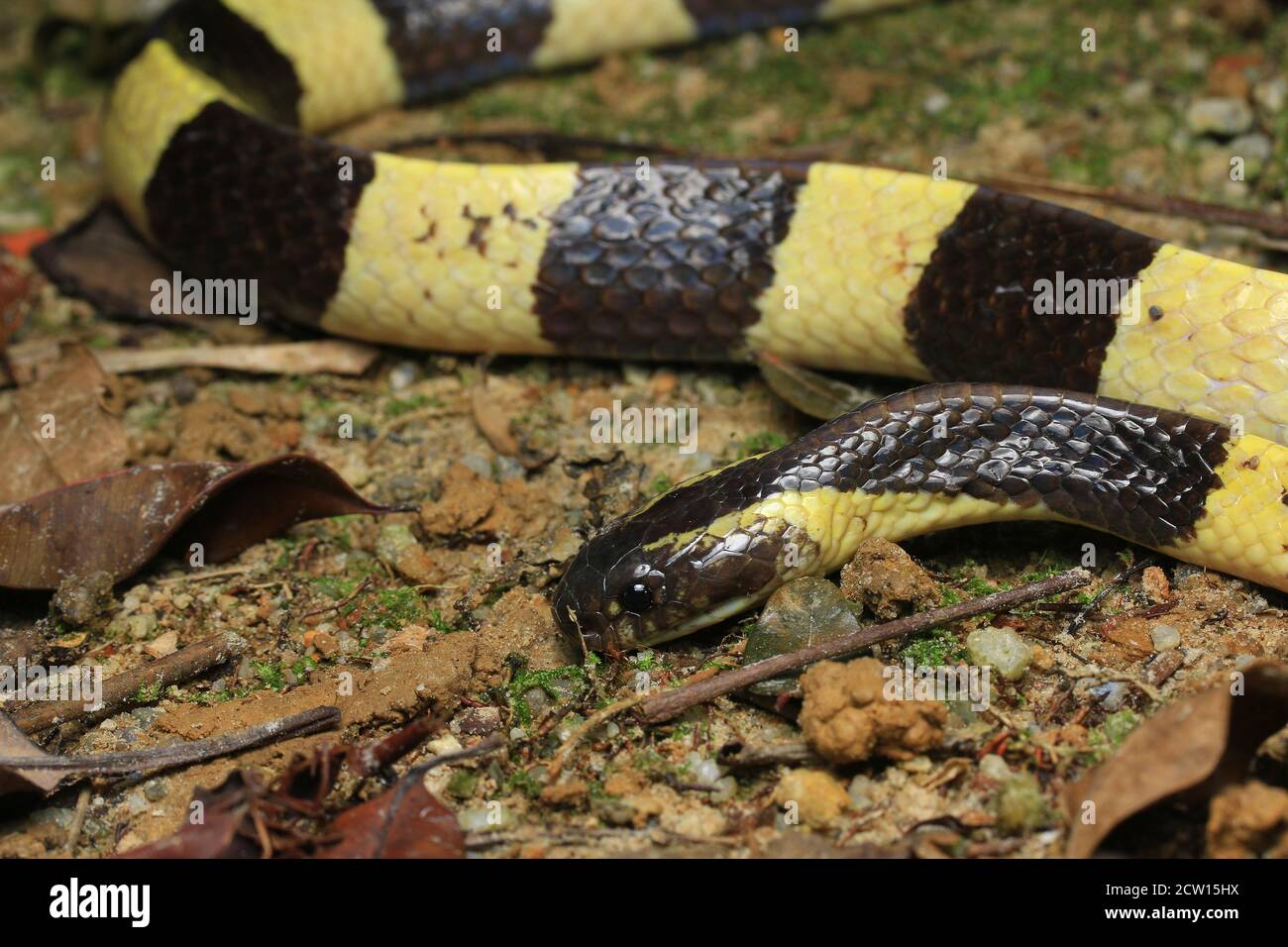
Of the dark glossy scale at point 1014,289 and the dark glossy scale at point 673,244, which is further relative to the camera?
the dark glossy scale at point 673,244

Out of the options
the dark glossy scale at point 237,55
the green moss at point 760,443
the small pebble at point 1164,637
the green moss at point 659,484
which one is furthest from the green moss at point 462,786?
the dark glossy scale at point 237,55

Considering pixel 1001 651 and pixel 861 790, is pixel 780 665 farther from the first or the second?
pixel 1001 651

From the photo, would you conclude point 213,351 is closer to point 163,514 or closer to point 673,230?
point 163,514

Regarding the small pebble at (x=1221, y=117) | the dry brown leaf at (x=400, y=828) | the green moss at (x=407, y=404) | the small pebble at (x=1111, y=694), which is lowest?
the dry brown leaf at (x=400, y=828)

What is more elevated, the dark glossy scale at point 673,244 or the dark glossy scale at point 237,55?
the dark glossy scale at point 237,55

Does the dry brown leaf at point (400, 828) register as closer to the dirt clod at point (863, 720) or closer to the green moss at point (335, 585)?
the dirt clod at point (863, 720)

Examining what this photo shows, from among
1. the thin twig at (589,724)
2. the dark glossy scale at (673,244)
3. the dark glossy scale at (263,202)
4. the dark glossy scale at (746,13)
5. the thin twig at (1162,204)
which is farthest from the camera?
the dark glossy scale at (746,13)

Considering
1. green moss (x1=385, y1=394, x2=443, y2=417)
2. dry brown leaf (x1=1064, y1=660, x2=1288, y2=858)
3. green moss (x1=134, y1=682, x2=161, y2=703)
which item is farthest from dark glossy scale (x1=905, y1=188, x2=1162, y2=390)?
green moss (x1=134, y1=682, x2=161, y2=703)

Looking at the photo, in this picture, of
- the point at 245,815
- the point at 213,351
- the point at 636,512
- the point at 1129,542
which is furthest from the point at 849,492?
the point at 213,351

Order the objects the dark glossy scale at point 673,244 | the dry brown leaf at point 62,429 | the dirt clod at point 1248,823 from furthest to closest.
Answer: the dark glossy scale at point 673,244, the dry brown leaf at point 62,429, the dirt clod at point 1248,823
